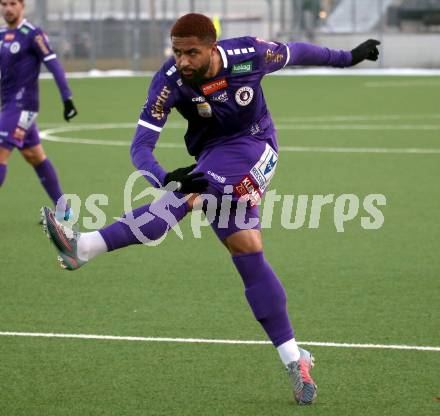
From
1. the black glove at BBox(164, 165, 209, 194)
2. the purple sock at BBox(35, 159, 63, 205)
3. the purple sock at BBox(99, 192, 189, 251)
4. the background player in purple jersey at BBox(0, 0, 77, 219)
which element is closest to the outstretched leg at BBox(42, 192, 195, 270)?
the purple sock at BBox(99, 192, 189, 251)

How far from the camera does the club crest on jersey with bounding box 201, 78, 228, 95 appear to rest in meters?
6.68

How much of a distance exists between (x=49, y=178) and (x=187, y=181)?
7.14m

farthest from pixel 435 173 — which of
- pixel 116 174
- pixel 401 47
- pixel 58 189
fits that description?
pixel 401 47

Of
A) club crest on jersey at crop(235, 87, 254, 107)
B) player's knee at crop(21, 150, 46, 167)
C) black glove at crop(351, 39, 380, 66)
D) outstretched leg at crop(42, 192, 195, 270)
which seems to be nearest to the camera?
outstretched leg at crop(42, 192, 195, 270)

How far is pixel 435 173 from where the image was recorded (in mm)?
16672

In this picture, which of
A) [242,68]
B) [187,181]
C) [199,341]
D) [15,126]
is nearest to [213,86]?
[242,68]

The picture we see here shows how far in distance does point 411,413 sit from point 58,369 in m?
2.21

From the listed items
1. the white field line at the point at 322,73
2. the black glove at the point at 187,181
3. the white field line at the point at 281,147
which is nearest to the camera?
A: the black glove at the point at 187,181

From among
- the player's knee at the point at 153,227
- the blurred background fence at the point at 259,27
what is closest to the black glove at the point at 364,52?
the player's knee at the point at 153,227

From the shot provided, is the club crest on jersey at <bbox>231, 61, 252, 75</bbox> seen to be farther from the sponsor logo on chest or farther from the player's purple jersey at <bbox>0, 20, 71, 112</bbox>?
the player's purple jersey at <bbox>0, 20, 71, 112</bbox>

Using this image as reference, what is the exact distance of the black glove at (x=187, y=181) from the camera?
6469 mm

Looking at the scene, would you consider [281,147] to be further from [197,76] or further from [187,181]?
[187,181]

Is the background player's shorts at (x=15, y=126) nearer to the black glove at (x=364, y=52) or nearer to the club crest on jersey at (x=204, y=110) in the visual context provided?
the black glove at (x=364, y=52)

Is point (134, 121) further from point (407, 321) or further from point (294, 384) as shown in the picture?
point (294, 384)
